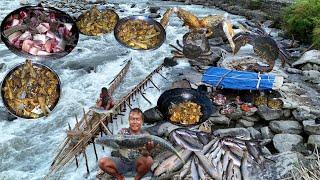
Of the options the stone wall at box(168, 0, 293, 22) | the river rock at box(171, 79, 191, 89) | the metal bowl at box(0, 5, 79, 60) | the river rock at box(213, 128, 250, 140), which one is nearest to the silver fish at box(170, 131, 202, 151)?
the river rock at box(213, 128, 250, 140)

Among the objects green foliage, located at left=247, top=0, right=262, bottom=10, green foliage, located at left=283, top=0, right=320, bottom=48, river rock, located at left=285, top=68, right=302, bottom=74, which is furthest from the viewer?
green foliage, located at left=247, top=0, right=262, bottom=10

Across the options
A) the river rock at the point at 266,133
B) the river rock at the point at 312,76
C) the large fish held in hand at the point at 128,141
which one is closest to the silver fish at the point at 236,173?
the large fish held in hand at the point at 128,141

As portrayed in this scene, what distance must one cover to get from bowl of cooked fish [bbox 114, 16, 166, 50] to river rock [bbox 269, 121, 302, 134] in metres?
2.90

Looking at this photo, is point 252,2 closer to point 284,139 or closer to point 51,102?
point 284,139

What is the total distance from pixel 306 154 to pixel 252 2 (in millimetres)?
10131

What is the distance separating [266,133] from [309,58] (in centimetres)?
374

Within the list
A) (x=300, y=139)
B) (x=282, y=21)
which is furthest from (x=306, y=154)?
(x=282, y=21)

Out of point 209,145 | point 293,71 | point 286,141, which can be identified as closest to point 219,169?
point 209,145

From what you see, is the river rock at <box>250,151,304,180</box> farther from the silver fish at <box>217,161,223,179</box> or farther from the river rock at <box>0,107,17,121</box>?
the river rock at <box>0,107,17,121</box>

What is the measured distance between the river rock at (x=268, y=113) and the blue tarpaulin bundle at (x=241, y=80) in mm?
422

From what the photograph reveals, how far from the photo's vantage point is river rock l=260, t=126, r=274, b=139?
23.7 feet

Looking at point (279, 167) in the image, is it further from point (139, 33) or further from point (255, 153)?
point (139, 33)

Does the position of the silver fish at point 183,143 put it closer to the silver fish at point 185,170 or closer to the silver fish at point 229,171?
the silver fish at point 185,170

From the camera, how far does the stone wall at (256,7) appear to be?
14623 mm
